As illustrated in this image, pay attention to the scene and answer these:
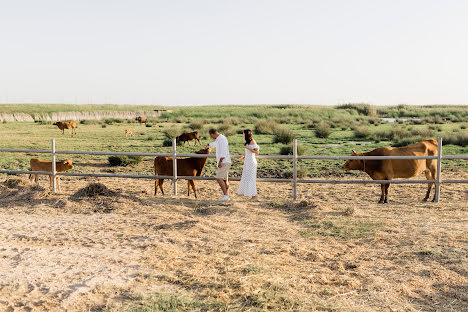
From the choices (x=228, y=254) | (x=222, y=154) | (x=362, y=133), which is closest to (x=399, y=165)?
(x=222, y=154)

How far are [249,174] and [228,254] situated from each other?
3737mm

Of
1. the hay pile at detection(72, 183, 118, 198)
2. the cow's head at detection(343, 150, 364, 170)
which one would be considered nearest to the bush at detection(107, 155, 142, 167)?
the hay pile at detection(72, 183, 118, 198)

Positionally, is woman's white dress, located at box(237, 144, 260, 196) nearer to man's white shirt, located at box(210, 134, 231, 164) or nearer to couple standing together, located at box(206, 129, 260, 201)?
couple standing together, located at box(206, 129, 260, 201)

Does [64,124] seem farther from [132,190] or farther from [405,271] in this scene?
[405,271]

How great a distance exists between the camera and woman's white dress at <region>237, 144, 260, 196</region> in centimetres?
1004

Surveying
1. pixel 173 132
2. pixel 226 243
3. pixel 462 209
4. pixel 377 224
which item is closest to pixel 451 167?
pixel 462 209

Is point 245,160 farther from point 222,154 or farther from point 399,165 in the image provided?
point 399,165

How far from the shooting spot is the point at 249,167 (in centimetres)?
1006

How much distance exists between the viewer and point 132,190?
12234 mm

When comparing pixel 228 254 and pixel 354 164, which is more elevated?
pixel 354 164

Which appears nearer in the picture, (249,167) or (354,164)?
(249,167)

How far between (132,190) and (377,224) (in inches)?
256

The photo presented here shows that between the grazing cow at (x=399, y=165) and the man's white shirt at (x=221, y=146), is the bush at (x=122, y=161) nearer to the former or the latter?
the man's white shirt at (x=221, y=146)

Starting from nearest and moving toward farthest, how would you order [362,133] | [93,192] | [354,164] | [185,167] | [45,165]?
[93,192] < [185,167] < [354,164] < [45,165] < [362,133]
